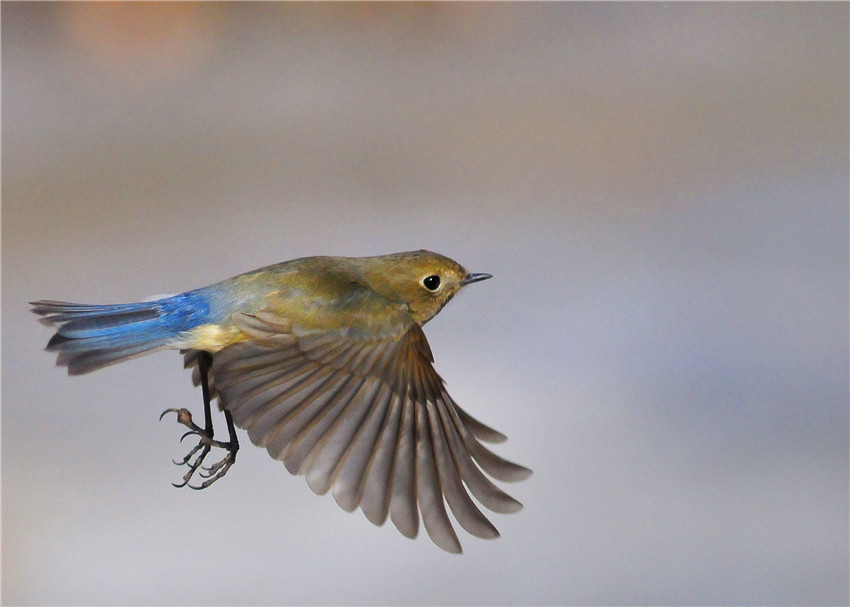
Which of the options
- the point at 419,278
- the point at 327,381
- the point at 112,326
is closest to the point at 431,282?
the point at 419,278

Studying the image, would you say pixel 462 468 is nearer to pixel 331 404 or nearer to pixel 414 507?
pixel 414 507

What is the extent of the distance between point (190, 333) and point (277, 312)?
0.17 m

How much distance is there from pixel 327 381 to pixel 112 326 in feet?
1.14

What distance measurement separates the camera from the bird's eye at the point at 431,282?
184 cm

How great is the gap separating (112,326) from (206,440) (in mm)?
274

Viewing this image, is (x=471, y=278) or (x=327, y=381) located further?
(x=471, y=278)

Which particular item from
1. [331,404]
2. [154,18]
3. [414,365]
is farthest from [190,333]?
[154,18]

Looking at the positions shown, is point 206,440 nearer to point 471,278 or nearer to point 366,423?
point 366,423

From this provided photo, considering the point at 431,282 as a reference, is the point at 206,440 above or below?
below

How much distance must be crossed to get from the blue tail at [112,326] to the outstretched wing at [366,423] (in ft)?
0.45

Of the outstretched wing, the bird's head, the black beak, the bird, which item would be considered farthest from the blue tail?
the black beak

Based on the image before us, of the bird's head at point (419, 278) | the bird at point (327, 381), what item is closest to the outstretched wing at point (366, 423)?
the bird at point (327, 381)

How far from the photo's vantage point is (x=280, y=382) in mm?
1593

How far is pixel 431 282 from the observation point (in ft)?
6.08
